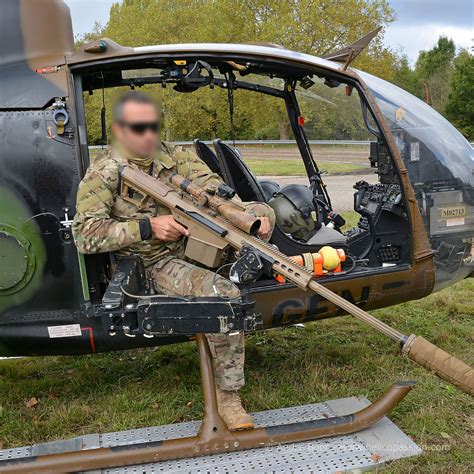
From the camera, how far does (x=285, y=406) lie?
3.64 m

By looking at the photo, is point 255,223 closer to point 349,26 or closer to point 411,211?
point 411,211

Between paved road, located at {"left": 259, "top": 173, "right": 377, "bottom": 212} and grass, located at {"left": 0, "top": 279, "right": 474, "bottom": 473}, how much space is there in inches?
42.8

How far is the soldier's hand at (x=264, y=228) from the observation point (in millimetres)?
3183

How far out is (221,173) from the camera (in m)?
4.50

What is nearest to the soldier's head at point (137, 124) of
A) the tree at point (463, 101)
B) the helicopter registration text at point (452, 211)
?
the helicopter registration text at point (452, 211)

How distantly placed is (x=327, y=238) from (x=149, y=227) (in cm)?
162

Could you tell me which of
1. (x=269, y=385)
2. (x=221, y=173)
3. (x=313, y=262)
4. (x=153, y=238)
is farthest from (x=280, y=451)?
(x=221, y=173)

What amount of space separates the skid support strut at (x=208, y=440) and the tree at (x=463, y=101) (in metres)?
29.5

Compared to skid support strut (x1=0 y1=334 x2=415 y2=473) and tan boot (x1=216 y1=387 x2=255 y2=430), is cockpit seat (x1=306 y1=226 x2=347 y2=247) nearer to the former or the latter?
skid support strut (x1=0 y1=334 x2=415 y2=473)

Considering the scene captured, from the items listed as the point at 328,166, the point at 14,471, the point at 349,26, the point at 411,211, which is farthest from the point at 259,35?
the point at 14,471

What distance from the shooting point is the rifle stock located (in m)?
2.93

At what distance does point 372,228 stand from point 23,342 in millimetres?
2408

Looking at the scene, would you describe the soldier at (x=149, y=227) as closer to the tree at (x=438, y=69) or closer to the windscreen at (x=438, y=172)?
the windscreen at (x=438, y=172)

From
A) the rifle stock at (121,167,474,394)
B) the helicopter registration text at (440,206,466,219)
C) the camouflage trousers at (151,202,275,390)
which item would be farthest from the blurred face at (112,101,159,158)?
the helicopter registration text at (440,206,466,219)
